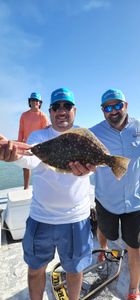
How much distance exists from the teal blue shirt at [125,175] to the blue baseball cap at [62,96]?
0.87 meters

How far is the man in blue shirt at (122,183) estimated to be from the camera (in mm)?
2938

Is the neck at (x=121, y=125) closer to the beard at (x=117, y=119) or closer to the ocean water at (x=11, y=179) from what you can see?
the beard at (x=117, y=119)

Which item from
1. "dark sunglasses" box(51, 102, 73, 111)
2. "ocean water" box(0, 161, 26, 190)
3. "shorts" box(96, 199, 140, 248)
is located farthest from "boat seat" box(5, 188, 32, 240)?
"ocean water" box(0, 161, 26, 190)

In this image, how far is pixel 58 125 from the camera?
95.0 inches

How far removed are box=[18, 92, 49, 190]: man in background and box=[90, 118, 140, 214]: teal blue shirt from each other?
2.80 m

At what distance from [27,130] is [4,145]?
401 centimetres

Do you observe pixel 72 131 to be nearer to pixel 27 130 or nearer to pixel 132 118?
pixel 132 118

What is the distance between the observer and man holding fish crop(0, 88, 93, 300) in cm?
234

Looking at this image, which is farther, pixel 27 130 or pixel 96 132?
pixel 27 130

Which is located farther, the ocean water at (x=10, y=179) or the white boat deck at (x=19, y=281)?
the ocean water at (x=10, y=179)

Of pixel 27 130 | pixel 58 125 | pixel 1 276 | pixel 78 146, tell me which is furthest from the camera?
pixel 27 130

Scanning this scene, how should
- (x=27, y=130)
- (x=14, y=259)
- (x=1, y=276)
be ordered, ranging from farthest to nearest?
(x=27, y=130), (x=14, y=259), (x=1, y=276)

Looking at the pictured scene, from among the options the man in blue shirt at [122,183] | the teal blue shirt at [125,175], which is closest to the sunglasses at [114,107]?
the man in blue shirt at [122,183]

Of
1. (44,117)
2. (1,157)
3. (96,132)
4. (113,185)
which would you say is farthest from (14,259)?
(44,117)
